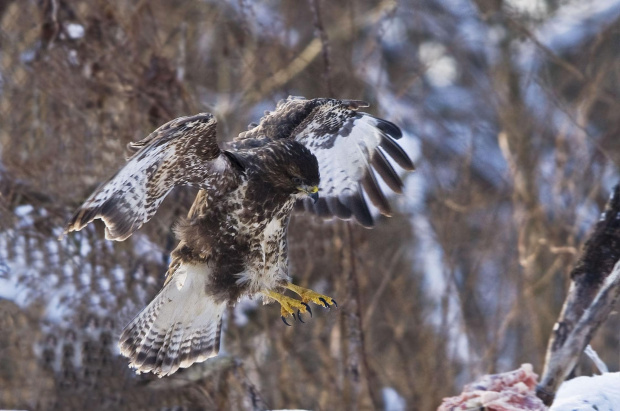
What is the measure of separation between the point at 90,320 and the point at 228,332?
4.00ft

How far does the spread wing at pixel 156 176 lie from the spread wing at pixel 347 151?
0.61m

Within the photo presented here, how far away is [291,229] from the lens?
23.9 feet

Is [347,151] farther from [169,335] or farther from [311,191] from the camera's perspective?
[169,335]

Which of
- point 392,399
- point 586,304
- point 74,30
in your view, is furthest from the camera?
point 392,399

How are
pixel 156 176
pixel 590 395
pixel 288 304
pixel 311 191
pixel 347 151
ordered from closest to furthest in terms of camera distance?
pixel 590 395, pixel 156 176, pixel 311 191, pixel 288 304, pixel 347 151

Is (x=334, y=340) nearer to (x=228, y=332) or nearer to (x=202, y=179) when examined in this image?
(x=228, y=332)

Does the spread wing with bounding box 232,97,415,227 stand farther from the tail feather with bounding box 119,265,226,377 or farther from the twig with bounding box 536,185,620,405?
the twig with bounding box 536,185,620,405

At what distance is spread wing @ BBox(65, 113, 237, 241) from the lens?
4.60 m

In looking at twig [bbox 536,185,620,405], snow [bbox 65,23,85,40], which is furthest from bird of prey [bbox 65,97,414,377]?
snow [bbox 65,23,85,40]

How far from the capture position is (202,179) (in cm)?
502

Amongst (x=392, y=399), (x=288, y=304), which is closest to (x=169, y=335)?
(x=288, y=304)

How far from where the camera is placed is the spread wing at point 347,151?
564cm

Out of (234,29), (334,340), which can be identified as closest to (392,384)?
(334,340)

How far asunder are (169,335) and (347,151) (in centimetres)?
160
